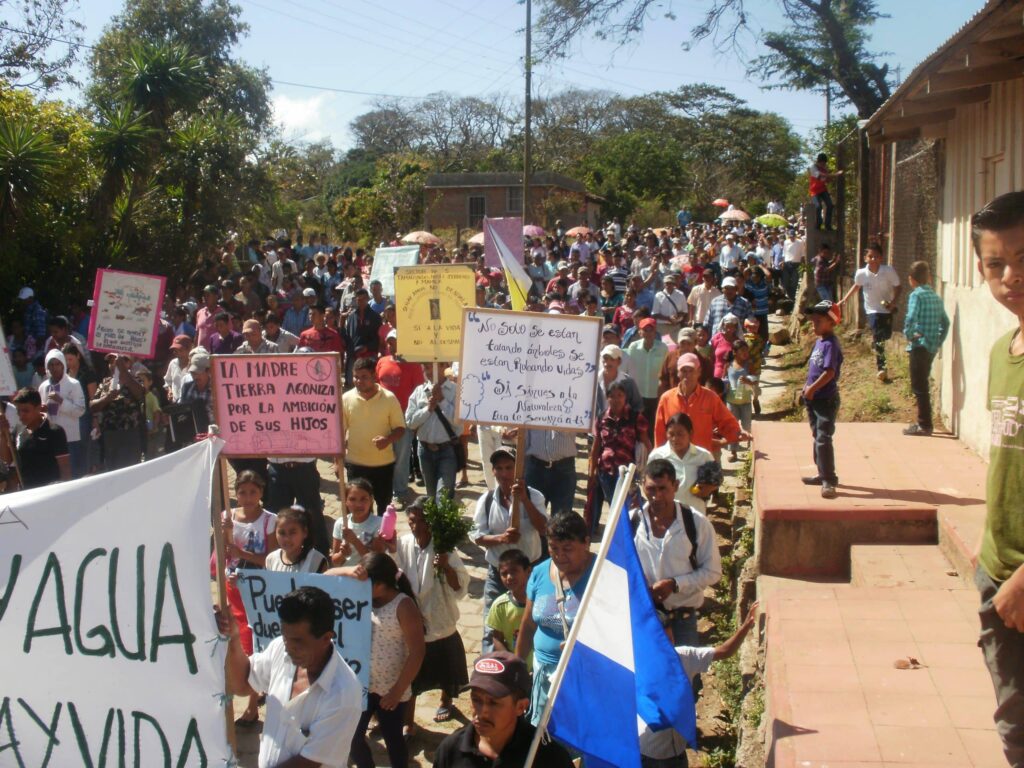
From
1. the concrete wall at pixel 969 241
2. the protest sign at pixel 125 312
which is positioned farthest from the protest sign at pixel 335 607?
the protest sign at pixel 125 312

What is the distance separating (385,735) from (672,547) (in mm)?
1793

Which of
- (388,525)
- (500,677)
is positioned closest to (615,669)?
(500,677)

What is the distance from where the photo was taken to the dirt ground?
238 inches

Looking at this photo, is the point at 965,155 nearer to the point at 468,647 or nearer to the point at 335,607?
the point at 468,647

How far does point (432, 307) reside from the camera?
9.45m

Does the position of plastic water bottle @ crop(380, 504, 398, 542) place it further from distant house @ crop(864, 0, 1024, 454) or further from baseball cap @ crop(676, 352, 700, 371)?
distant house @ crop(864, 0, 1024, 454)

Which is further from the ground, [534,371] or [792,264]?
[792,264]

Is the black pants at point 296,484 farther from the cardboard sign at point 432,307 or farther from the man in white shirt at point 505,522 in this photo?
the man in white shirt at point 505,522

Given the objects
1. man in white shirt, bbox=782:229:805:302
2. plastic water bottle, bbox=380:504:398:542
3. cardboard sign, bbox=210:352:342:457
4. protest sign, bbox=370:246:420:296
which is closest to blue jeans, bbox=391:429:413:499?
cardboard sign, bbox=210:352:342:457

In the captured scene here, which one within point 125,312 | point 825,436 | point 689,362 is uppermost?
point 125,312

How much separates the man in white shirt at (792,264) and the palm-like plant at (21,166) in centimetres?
1477

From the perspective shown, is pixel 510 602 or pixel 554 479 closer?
pixel 510 602

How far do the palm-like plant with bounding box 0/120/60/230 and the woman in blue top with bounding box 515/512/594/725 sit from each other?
14540mm

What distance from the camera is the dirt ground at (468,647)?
605 centimetres
